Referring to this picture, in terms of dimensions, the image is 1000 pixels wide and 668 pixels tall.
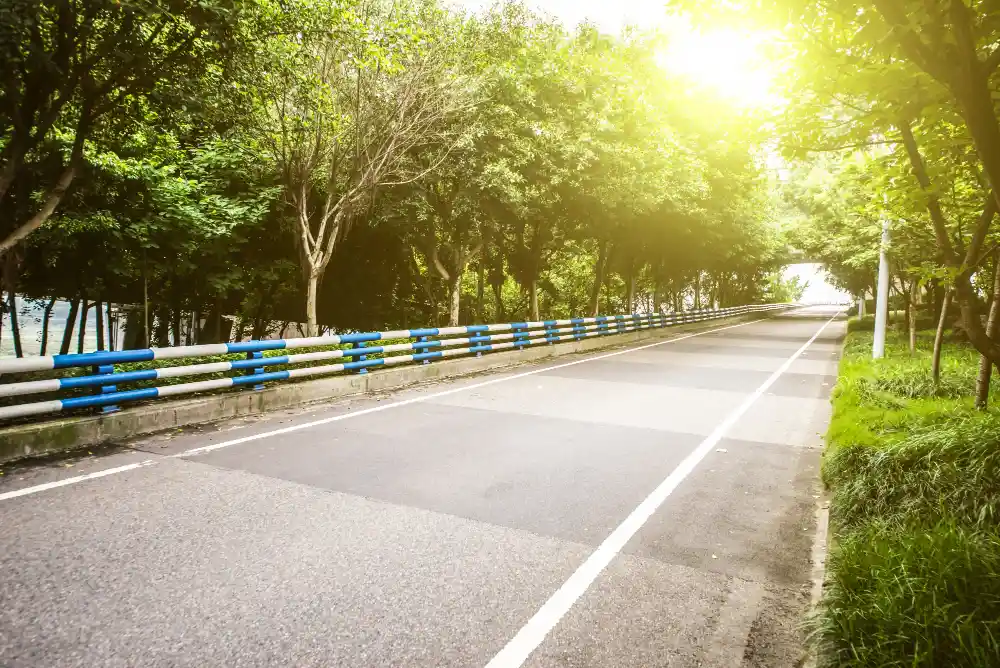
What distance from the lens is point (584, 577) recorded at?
3.88 meters

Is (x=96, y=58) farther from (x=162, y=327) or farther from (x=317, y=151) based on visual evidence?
(x=162, y=327)

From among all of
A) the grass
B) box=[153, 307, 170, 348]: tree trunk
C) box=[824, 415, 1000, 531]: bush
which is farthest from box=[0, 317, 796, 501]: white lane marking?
box=[153, 307, 170, 348]: tree trunk

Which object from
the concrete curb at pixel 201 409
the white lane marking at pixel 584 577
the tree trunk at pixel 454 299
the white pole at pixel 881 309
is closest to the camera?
the white lane marking at pixel 584 577

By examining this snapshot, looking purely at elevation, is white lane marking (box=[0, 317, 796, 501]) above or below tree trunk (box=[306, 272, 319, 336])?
below

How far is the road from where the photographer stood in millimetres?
3092

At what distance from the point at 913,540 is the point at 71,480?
6459 mm

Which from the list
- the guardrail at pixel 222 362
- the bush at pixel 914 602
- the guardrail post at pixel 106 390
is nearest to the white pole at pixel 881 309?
the guardrail at pixel 222 362

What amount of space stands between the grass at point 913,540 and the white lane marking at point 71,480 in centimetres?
573

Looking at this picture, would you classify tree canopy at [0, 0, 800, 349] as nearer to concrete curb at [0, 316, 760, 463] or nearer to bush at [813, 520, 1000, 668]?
concrete curb at [0, 316, 760, 463]

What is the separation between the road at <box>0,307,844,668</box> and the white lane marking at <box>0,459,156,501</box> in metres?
0.03

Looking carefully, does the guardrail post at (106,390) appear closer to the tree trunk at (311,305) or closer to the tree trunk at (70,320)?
the tree trunk at (311,305)

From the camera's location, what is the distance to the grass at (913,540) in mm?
2768

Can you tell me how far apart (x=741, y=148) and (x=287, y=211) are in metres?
14.9

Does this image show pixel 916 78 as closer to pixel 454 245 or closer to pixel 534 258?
pixel 454 245
